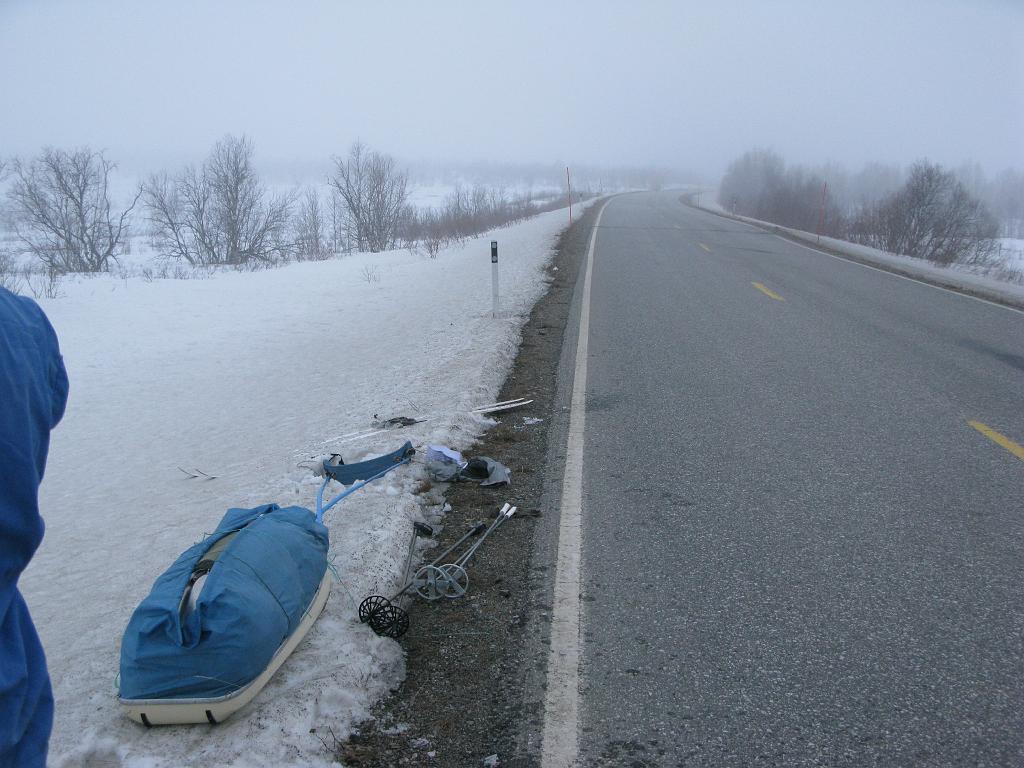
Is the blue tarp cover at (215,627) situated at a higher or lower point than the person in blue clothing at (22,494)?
lower

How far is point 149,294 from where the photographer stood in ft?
51.7

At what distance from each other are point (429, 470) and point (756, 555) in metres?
2.37

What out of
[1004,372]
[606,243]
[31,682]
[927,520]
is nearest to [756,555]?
[927,520]

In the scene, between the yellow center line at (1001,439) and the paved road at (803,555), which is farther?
the yellow center line at (1001,439)

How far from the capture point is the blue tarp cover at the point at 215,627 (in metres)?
2.62

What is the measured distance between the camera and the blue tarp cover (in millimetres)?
2615

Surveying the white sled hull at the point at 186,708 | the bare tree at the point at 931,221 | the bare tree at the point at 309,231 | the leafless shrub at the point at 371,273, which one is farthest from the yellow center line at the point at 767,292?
the bare tree at the point at 309,231

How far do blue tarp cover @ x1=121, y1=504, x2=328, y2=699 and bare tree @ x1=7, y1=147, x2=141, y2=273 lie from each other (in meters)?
33.4

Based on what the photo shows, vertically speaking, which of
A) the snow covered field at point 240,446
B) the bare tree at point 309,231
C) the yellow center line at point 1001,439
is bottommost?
the snow covered field at point 240,446

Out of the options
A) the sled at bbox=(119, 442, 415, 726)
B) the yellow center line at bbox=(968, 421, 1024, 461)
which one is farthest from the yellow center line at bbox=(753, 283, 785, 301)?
the sled at bbox=(119, 442, 415, 726)

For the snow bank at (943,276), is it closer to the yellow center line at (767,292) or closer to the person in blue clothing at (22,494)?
the yellow center line at (767,292)

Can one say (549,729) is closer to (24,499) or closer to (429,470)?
(24,499)

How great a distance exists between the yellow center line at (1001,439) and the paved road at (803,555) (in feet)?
0.24

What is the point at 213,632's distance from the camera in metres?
2.62
